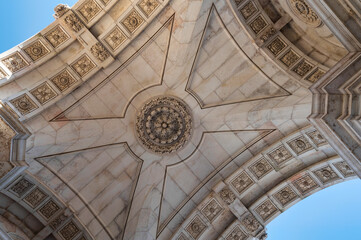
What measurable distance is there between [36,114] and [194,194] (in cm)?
660

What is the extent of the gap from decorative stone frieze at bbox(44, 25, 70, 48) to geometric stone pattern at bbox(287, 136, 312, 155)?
8827mm

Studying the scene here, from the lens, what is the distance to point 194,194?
1448 cm

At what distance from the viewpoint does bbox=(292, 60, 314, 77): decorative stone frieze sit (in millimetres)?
12633

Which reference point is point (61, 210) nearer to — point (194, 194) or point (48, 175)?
point (48, 175)

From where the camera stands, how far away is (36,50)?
1239 centimetres

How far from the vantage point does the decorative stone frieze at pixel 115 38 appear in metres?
12.8

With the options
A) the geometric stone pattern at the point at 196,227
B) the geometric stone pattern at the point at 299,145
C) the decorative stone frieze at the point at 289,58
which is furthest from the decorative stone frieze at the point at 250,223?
the decorative stone frieze at the point at 289,58

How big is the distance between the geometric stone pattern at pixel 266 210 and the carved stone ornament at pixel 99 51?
325 inches

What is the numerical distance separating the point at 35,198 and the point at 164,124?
17.3 feet

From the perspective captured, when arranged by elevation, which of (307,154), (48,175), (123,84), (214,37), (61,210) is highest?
(214,37)

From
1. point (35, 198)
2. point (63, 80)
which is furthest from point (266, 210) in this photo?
point (63, 80)

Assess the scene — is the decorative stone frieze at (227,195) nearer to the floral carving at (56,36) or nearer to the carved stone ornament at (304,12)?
the carved stone ornament at (304,12)

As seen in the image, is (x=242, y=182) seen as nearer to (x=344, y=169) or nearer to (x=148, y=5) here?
(x=344, y=169)

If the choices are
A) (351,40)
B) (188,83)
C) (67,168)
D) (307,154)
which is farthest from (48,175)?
(351,40)
